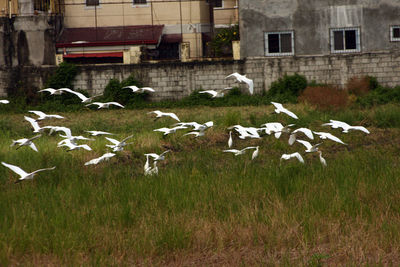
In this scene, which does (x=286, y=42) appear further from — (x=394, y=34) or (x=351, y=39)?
(x=394, y=34)

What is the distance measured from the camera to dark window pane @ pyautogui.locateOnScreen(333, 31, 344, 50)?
22.9 meters

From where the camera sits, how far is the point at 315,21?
74.5 ft

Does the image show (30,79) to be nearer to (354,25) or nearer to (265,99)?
(265,99)

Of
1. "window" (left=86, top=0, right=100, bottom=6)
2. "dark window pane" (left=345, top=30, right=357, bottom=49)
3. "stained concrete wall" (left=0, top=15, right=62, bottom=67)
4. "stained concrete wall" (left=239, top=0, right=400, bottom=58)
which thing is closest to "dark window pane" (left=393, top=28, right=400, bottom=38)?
"stained concrete wall" (left=239, top=0, right=400, bottom=58)

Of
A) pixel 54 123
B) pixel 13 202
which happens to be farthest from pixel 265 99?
pixel 13 202

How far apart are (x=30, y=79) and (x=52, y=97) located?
1.03m

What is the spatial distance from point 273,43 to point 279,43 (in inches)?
8.8

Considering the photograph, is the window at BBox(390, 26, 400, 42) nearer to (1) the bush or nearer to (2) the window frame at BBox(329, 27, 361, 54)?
(2) the window frame at BBox(329, 27, 361, 54)

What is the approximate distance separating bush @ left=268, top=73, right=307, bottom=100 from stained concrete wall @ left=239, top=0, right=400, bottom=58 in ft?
5.20

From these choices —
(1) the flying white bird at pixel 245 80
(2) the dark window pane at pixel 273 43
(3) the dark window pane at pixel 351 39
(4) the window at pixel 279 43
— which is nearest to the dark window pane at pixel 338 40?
(3) the dark window pane at pixel 351 39

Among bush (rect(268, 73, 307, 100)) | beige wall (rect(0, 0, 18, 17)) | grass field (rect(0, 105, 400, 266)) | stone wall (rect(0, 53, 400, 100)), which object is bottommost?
grass field (rect(0, 105, 400, 266))

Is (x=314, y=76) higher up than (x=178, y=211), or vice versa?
(x=314, y=76)

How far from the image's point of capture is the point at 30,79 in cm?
2264

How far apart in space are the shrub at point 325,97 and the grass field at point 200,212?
6.36 meters
